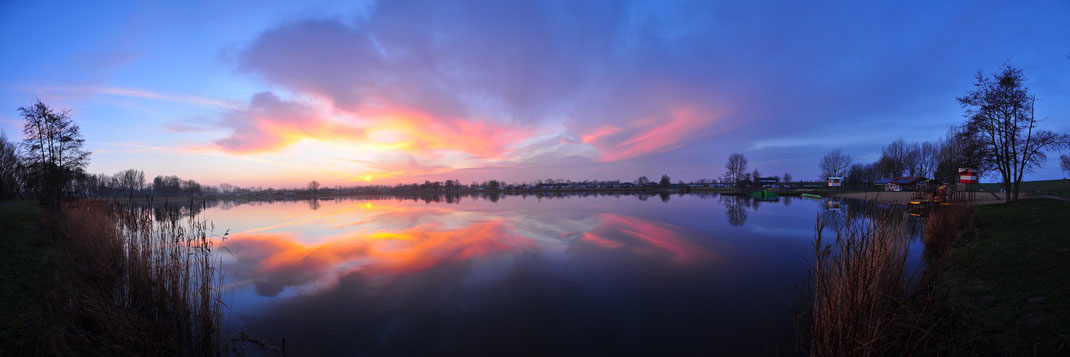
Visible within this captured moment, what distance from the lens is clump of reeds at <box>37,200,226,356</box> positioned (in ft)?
14.6

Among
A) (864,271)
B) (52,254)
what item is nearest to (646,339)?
(864,271)

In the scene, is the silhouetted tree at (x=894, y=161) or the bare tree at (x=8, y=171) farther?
the silhouetted tree at (x=894, y=161)

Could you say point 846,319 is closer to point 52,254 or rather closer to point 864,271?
point 864,271

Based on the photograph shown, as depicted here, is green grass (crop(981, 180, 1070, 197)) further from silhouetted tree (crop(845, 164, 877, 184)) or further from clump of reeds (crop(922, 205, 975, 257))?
silhouetted tree (crop(845, 164, 877, 184))

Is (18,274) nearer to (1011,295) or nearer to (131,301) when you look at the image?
(131,301)

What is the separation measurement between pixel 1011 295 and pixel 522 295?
896 centimetres

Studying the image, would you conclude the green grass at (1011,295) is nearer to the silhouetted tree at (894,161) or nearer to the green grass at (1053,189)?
the green grass at (1053,189)

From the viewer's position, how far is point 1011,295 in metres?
5.49

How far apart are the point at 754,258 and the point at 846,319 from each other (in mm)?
9396

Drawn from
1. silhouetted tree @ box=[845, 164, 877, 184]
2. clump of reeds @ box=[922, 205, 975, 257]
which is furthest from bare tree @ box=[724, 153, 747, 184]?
clump of reeds @ box=[922, 205, 975, 257]

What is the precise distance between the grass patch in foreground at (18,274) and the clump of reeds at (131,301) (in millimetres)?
354

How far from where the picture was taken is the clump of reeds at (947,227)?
11.3m

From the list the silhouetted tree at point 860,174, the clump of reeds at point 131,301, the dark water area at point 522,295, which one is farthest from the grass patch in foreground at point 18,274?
the silhouetted tree at point 860,174

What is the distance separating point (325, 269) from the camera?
10.8 m
